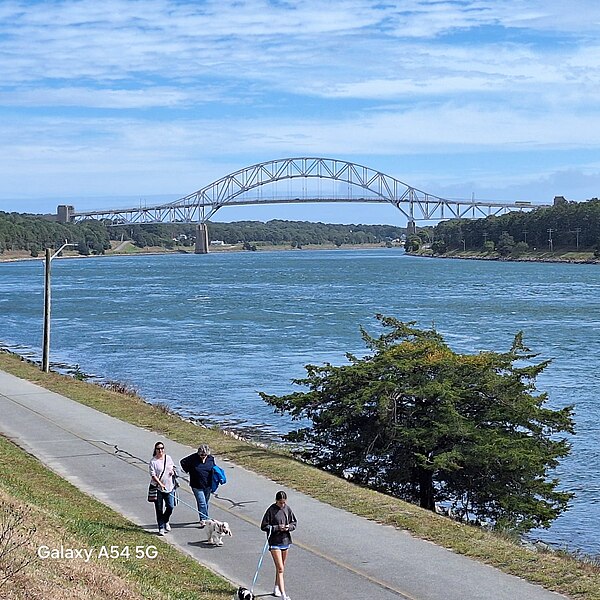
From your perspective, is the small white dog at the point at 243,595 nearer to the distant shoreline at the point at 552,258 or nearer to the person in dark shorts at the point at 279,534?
the person in dark shorts at the point at 279,534

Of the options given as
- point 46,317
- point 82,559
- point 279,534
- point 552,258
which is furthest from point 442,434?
point 552,258

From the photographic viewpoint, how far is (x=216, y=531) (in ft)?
38.2

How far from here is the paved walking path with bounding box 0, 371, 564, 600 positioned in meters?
10.3

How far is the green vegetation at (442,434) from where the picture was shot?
1655 cm

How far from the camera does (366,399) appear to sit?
58.6 ft

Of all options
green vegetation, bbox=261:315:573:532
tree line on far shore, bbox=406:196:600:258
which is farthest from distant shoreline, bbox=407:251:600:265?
green vegetation, bbox=261:315:573:532

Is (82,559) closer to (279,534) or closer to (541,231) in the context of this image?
(279,534)

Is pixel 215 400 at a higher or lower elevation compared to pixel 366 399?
lower

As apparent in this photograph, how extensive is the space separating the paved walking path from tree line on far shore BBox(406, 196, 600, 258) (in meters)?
147

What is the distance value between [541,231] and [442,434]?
162459 millimetres

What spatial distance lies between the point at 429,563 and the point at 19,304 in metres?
71.5

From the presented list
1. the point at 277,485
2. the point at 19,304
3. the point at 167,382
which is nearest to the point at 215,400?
the point at 167,382

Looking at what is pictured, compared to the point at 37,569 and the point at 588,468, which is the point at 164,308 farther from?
the point at 37,569

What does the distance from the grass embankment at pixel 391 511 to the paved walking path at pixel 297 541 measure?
254mm
